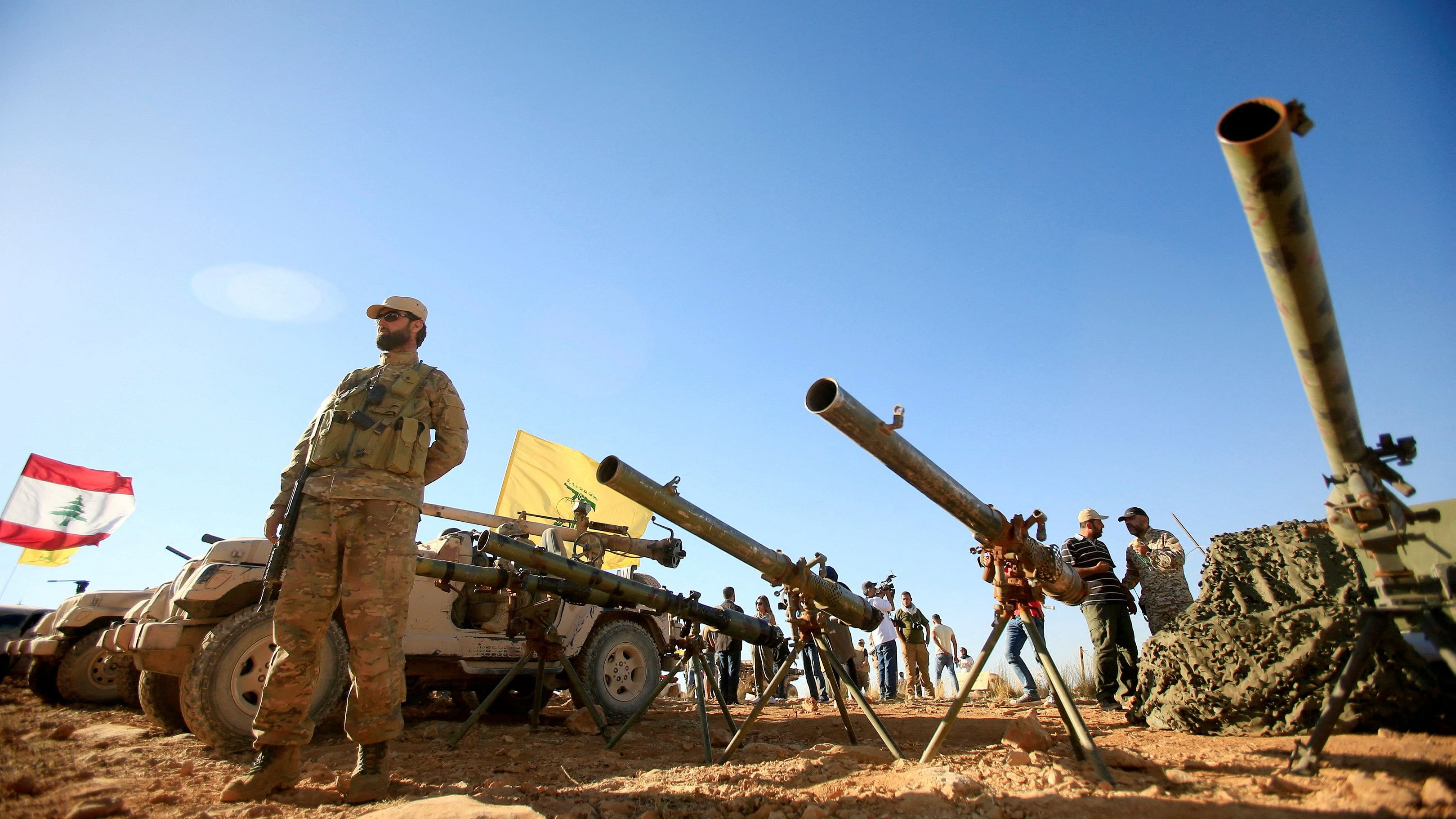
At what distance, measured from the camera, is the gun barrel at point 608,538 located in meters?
8.93

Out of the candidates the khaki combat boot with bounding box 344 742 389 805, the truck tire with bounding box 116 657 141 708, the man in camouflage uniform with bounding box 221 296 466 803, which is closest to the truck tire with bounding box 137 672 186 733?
the truck tire with bounding box 116 657 141 708

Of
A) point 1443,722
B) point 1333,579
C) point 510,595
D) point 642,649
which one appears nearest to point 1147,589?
point 1333,579

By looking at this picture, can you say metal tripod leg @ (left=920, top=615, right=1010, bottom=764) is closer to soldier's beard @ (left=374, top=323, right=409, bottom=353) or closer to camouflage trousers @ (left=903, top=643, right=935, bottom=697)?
soldier's beard @ (left=374, top=323, right=409, bottom=353)

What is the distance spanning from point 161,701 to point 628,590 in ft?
12.0

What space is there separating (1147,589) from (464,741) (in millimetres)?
5682

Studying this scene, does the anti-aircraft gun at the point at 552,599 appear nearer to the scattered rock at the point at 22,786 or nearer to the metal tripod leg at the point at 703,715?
the metal tripod leg at the point at 703,715

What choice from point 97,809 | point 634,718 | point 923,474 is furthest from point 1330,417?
point 97,809

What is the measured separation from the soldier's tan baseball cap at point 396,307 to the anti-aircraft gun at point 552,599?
81.5 inches

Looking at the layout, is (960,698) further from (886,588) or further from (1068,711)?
(886,588)

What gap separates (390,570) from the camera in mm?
3539

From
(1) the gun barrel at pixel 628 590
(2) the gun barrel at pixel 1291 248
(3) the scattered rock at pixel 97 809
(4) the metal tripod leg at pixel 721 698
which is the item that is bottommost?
(3) the scattered rock at pixel 97 809

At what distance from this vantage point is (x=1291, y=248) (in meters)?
2.22

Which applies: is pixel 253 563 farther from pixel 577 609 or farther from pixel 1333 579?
pixel 1333 579

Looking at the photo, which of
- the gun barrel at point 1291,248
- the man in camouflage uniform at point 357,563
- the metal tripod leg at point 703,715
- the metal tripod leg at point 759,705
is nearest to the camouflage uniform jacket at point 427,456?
the man in camouflage uniform at point 357,563
